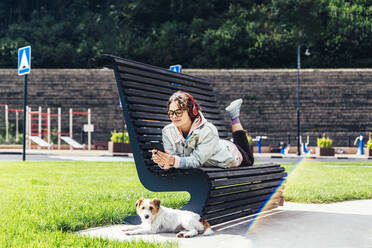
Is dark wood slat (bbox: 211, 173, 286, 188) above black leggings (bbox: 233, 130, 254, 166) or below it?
below

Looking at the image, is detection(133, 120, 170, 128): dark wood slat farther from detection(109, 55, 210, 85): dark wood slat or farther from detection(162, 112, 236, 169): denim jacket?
detection(109, 55, 210, 85): dark wood slat

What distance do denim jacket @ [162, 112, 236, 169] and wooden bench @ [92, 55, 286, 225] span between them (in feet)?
0.37

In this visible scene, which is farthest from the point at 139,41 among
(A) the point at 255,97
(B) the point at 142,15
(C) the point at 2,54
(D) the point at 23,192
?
(D) the point at 23,192

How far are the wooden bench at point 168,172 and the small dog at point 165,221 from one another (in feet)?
0.26

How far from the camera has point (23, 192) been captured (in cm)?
574

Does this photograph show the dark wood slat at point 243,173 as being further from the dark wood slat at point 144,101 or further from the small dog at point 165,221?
the dark wood slat at point 144,101

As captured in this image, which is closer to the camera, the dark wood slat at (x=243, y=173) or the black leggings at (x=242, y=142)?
the dark wood slat at (x=243, y=173)

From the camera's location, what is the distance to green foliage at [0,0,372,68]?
40.2m

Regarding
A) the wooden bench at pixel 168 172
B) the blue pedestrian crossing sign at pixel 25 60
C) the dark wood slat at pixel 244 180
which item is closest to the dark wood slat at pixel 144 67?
the wooden bench at pixel 168 172

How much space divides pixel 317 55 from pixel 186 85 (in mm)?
38066

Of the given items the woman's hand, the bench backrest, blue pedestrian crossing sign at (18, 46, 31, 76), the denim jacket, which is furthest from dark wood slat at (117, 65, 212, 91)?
blue pedestrian crossing sign at (18, 46, 31, 76)

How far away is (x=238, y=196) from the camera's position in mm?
3926

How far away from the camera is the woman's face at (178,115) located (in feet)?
11.7

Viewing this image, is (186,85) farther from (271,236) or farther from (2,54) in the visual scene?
(2,54)
